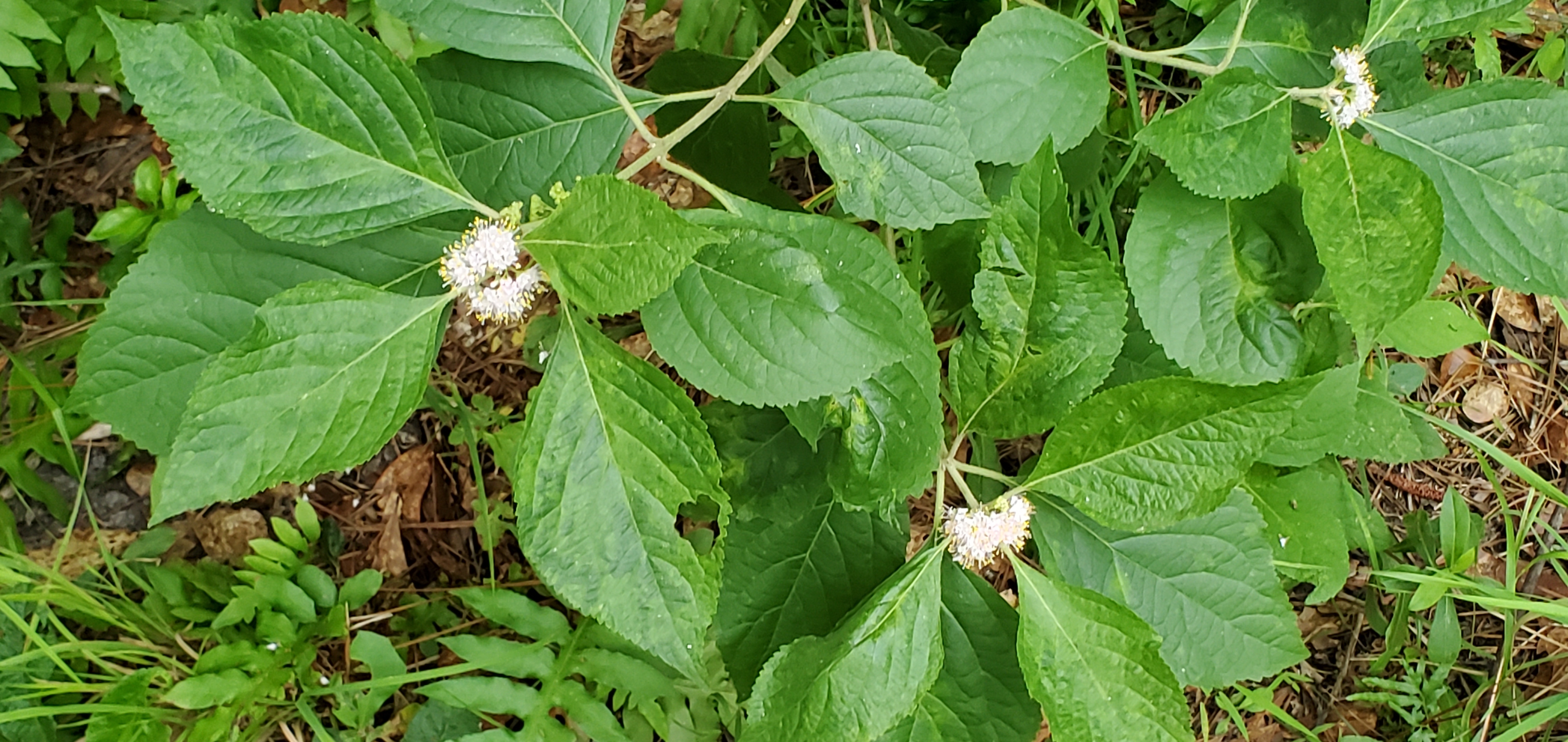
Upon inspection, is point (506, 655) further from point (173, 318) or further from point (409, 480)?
point (173, 318)

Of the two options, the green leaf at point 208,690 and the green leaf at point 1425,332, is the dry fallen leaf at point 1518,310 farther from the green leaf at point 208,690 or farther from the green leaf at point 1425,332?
the green leaf at point 208,690

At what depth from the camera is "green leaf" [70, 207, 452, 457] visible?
3.71ft

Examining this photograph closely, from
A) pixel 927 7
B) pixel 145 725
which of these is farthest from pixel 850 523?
pixel 145 725

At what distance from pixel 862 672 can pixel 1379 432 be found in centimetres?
120

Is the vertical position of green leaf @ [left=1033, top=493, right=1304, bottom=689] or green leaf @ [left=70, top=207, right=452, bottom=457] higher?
green leaf @ [left=70, top=207, right=452, bottom=457]

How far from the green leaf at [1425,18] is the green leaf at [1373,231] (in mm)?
191

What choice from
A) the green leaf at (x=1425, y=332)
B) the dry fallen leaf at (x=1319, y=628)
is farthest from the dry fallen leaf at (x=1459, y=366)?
the dry fallen leaf at (x=1319, y=628)

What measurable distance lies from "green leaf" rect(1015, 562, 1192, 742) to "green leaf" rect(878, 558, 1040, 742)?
0.13m

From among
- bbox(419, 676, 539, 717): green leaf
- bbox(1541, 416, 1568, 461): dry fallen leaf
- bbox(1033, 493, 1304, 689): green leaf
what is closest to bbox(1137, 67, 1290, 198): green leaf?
bbox(1033, 493, 1304, 689): green leaf

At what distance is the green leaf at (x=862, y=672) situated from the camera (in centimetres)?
112

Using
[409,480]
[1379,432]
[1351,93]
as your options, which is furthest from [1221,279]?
[409,480]

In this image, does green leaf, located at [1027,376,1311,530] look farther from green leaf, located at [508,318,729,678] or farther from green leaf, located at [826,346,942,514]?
green leaf, located at [508,318,729,678]

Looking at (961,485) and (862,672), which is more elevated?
(961,485)

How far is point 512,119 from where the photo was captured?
3.92 feet
